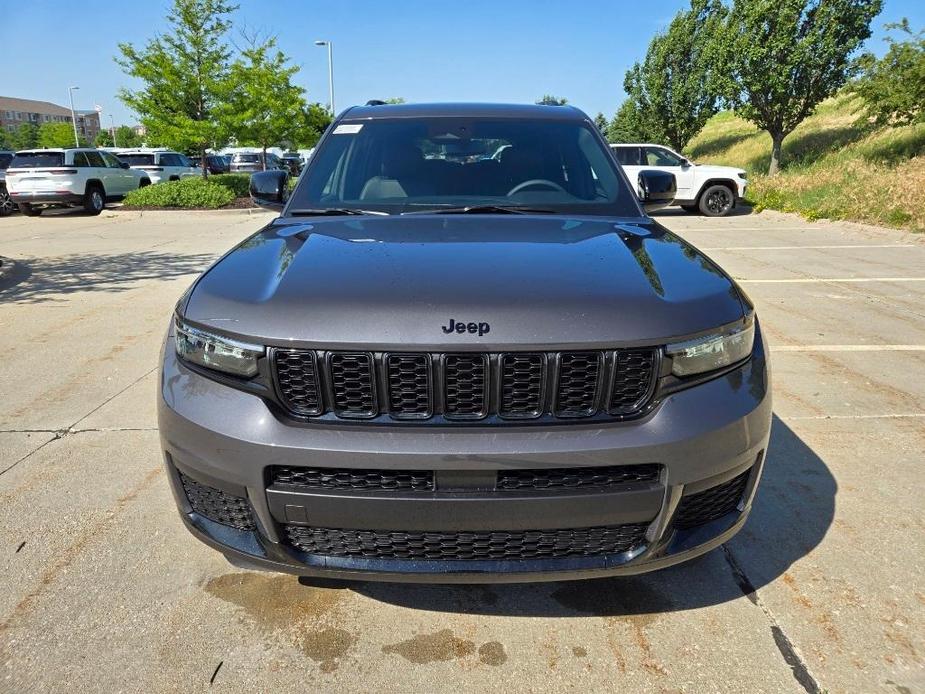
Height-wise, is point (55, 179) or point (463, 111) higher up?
point (463, 111)

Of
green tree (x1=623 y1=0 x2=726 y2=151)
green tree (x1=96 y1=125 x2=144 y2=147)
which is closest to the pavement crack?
green tree (x1=623 y1=0 x2=726 y2=151)

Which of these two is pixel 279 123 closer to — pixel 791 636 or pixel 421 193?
pixel 421 193

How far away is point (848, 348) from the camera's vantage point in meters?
5.57

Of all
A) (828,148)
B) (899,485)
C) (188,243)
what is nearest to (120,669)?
(899,485)

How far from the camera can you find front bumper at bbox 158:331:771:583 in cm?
183

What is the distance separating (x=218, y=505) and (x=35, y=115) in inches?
7585

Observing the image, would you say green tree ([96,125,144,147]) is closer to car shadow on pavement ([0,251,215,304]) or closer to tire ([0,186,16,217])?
tire ([0,186,16,217])

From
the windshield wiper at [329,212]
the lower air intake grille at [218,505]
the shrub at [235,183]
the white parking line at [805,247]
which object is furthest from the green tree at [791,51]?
the lower air intake grille at [218,505]

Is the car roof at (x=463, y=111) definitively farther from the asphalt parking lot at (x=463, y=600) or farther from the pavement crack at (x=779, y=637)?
the pavement crack at (x=779, y=637)

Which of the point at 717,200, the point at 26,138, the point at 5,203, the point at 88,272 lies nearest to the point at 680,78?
the point at 717,200

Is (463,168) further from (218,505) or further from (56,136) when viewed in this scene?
(56,136)

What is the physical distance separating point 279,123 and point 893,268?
1852 centimetres

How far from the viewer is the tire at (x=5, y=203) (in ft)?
61.1

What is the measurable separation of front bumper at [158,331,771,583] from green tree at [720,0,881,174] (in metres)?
23.1
